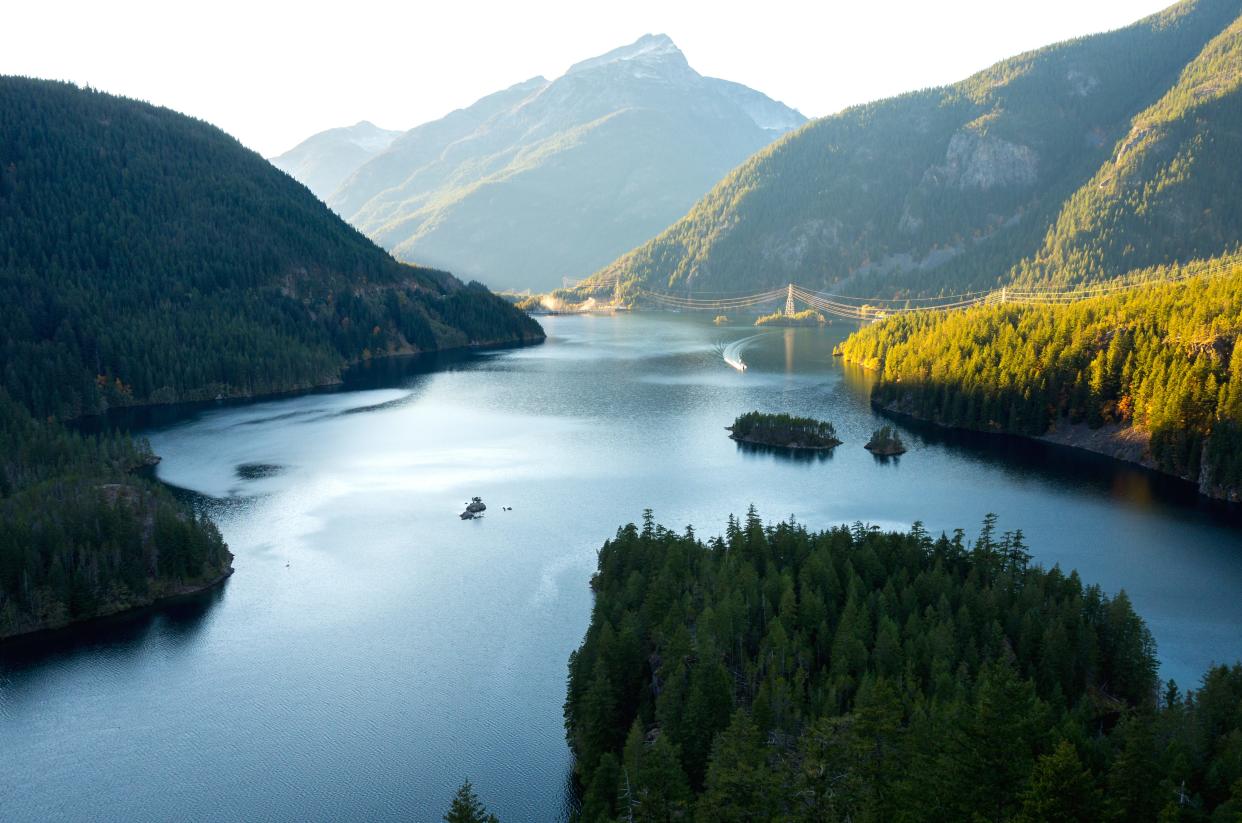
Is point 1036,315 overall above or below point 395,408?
above

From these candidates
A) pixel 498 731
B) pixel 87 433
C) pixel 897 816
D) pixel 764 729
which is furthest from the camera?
pixel 87 433

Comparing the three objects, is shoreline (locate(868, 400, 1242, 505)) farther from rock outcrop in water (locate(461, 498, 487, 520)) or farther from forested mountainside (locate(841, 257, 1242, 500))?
rock outcrop in water (locate(461, 498, 487, 520))

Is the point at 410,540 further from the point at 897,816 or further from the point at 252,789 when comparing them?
the point at 897,816

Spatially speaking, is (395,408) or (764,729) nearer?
(764,729)

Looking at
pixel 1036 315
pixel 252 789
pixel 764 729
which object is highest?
pixel 1036 315

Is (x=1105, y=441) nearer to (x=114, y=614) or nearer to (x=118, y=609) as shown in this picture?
(x=118, y=609)

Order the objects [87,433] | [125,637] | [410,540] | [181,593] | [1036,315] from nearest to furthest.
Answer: [125,637], [181,593], [410,540], [87,433], [1036,315]

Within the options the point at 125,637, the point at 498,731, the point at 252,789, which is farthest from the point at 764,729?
the point at 125,637
